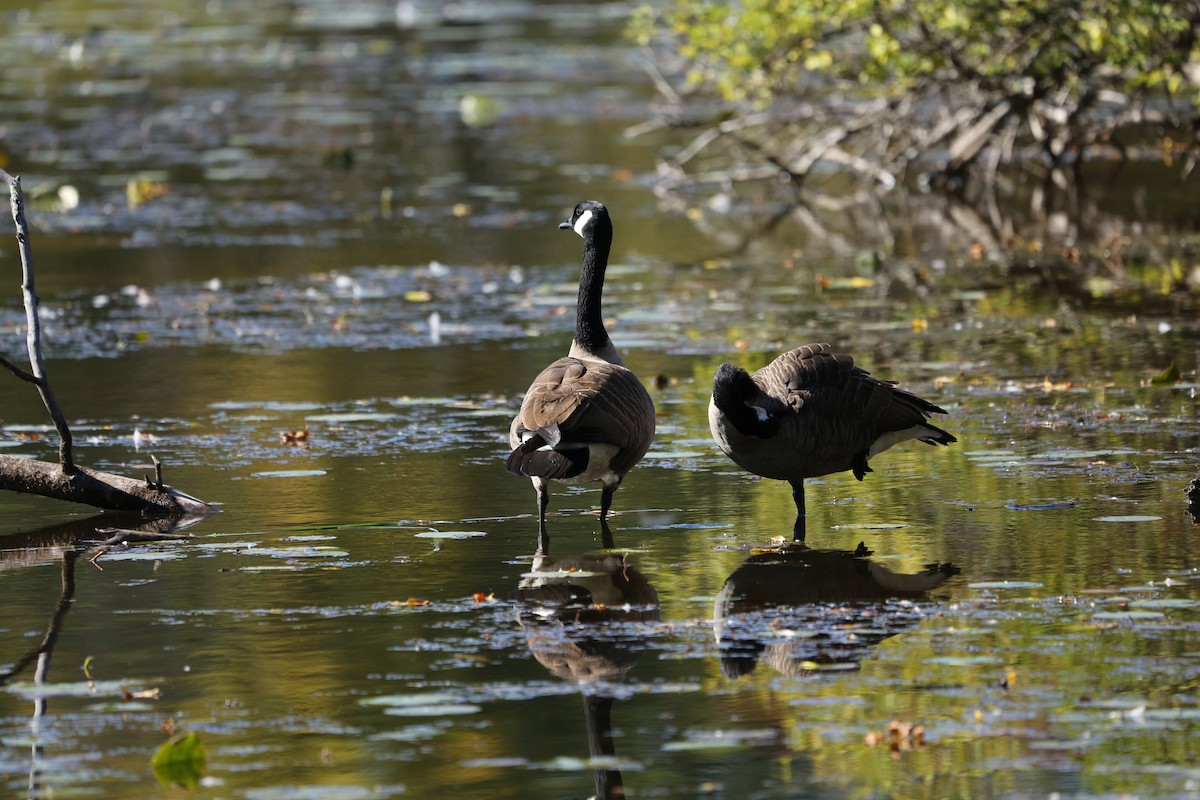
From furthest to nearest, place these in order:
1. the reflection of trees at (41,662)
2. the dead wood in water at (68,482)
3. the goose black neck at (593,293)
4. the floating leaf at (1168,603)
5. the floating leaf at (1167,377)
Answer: the floating leaf at (1167,377), the goose black neck at (593,293), the dead wood in water at (68,482), the floating leaf at (1168,603), the reflection of trees at (41,662)

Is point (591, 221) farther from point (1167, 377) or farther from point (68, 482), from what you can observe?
point (1167, 377)

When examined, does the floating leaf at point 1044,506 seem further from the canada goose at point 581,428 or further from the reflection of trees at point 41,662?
the reflection of trees at point 41,662

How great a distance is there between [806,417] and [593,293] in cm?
169

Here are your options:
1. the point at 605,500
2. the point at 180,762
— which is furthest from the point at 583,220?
the point at 180,762

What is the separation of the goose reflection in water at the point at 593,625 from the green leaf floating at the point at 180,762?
3.91 ft

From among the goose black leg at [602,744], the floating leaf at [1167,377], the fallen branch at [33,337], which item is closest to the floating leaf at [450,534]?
the fallen branch at [33,337]

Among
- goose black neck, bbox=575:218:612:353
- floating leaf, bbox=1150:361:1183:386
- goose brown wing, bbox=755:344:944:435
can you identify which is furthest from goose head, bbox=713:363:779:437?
floating leaf, bbox=1150:361:1183:386

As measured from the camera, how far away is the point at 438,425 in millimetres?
11719

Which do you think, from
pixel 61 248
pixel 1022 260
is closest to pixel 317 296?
pixel 61 248

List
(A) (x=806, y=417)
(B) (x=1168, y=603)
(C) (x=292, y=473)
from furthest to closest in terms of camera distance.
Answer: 1. (C) (x=292, y=473)
2. (A) (x=806, y=417)
3. (B) (x=1168, y=603)

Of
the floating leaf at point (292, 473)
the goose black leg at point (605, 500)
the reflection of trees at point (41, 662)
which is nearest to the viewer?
the reflection of trees at point (41, 662)

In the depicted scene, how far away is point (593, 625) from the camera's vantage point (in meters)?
7.45

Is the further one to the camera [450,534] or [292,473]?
[292,473]

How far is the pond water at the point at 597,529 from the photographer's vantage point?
20.1 ft
